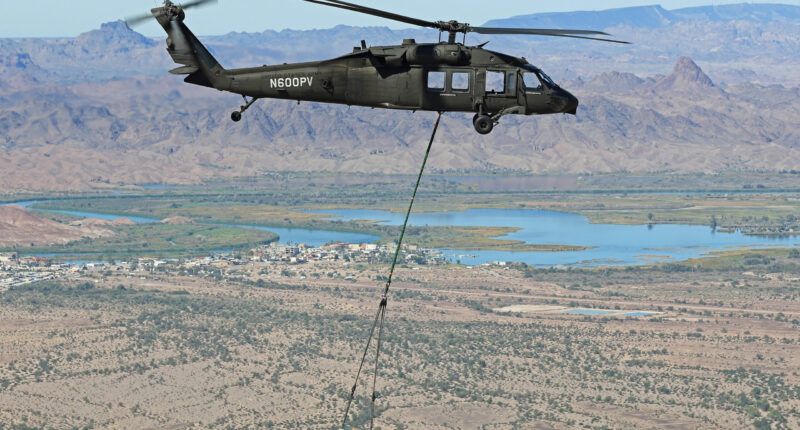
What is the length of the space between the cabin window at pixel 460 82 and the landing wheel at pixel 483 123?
1.05 meters

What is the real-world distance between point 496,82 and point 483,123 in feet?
7.98

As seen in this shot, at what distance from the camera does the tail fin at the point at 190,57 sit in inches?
1436

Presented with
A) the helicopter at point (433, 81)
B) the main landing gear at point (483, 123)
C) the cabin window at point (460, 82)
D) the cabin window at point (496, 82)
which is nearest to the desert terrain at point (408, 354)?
the helicopter at point (433, 81)

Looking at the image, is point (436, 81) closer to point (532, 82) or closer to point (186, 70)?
point (532, 82)

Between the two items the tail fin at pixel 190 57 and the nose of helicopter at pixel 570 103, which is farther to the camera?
the tail fin at pixel 190 57

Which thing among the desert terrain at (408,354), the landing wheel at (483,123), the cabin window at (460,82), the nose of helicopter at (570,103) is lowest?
the desert terrain at (408,354)

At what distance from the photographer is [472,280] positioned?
189000 millimetres

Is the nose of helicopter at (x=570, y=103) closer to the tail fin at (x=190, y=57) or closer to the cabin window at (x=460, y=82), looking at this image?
the cabin window at (x=460, y=82)

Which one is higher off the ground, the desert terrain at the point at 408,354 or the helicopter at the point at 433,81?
the helicopter at the point at 433,81

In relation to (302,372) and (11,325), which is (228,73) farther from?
(11,325)

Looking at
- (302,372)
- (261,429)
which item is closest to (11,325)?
(302,372)

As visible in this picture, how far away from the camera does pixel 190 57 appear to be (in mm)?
37000

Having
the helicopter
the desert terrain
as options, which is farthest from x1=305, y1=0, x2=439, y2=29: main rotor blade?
the desert terrain

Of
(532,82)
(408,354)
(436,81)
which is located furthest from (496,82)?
(408,354)
